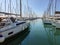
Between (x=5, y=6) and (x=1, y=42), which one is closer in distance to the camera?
(x=1, y=42)

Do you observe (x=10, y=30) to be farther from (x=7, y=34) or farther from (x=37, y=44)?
(x=37, y=44)

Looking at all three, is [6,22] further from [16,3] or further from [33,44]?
[16,3]

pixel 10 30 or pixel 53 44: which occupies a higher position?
pixel 10 30

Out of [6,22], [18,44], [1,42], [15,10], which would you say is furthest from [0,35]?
[15,10]

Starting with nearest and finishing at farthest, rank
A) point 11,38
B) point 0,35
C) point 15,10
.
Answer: point 0,35, point 11,38, point 15,10

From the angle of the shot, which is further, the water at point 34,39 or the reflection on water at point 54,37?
the reflection on water at point 54,37

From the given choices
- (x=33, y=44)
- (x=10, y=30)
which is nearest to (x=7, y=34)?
(x=10, y=30)

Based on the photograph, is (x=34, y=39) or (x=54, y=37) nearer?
(x=34, y=39)

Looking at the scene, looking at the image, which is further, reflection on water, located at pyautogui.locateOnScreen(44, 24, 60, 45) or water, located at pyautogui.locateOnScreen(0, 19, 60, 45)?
reflection on water, located at pyautogui.locateOnScreen(44, 24, 60, 45)

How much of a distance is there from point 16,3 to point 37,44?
1493 centimetres

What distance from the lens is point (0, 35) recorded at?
1088 cm

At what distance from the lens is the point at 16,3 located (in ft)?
82.5

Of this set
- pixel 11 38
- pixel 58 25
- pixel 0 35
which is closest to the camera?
pixel 0 35

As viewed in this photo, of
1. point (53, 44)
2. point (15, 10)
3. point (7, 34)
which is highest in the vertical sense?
point (15, 10)
